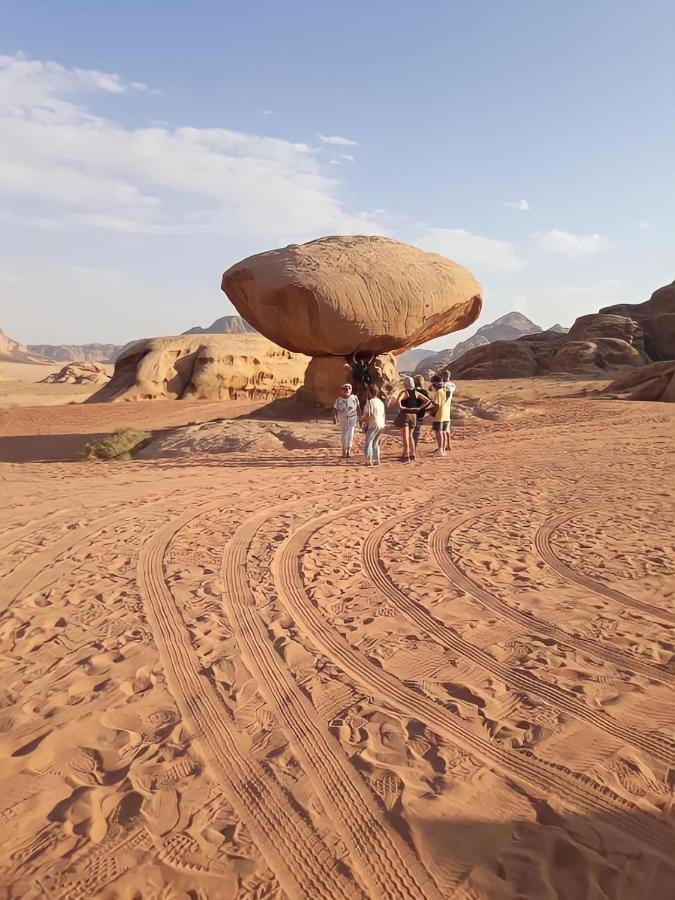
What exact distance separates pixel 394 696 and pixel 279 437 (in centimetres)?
968

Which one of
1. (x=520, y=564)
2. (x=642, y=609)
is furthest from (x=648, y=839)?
(x=520, y=564)

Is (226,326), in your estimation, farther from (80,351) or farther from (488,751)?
(488,751)

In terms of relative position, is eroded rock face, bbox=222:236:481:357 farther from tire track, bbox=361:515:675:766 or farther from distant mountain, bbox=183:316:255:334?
distant mountain, bbox=183:316:255:334

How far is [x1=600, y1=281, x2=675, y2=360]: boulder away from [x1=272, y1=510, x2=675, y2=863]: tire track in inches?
997

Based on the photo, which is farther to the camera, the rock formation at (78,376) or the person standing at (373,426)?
the rock formation at (78,376)

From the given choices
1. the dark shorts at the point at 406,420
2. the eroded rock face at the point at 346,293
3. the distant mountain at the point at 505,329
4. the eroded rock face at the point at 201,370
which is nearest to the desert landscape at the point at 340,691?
the dark shorts at the point at 406,420

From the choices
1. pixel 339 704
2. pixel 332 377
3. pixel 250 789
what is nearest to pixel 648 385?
pixel 332 377

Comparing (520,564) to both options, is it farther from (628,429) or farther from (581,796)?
(628,429)

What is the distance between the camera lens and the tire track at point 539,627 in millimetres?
3201

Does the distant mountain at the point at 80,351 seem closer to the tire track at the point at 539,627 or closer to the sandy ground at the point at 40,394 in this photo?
the sandy ground at the point at 40,394

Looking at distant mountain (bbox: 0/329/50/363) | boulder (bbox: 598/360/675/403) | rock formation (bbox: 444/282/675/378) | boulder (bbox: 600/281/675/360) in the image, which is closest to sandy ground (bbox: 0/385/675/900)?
boulder (bbox: 598/360/675/403)

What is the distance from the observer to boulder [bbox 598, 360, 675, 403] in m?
17.1

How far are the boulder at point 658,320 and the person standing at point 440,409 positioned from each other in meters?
18.3

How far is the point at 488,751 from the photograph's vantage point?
8.42ft
